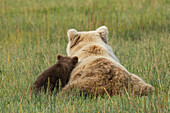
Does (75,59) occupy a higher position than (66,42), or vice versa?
(75,59)

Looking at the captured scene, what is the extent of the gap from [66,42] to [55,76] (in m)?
4.91

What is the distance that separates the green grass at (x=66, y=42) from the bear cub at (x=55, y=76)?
0.19m

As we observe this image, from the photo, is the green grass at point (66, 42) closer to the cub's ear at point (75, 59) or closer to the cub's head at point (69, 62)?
the cub's head at point (69, 62)

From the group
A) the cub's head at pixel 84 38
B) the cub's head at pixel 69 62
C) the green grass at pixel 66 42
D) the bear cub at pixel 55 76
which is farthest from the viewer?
the cub's head at pixel 84 38

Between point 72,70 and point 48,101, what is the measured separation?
97 centimetres

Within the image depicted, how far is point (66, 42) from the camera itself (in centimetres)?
955

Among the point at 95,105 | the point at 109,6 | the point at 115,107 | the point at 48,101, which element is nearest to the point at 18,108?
the point at 48,101

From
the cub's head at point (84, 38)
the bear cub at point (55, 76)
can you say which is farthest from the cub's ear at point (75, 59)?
the cub's head at point (84, 38)

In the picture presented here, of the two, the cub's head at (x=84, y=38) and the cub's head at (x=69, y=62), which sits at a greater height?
the cub's head at (x=84, y=38)

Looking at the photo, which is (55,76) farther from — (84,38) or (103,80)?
(84,38)

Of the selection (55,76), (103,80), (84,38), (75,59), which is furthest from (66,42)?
(103,80)

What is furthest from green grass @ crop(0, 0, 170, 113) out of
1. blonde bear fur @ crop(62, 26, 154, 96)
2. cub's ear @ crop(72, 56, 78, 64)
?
cub's ear @ crop(72, 56, 78, 64)

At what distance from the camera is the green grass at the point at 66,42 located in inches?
154

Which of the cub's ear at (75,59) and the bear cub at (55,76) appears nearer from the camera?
the bear cub at (55,76)
